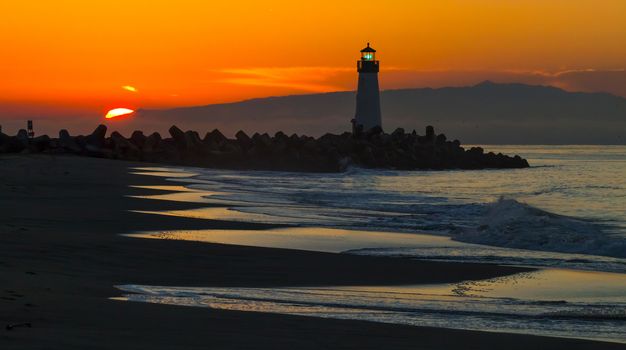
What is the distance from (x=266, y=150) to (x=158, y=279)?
4475 centimetres

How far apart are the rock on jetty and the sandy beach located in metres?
30.0

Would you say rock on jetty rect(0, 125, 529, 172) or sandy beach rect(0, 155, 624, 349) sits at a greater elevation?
rock on jetty rect(0, 125, 529, 172)

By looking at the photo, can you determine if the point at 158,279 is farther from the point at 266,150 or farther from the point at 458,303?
the point at 266,150

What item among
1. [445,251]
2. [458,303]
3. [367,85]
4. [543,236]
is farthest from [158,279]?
[367,85]

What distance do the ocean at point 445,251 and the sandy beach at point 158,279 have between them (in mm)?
465

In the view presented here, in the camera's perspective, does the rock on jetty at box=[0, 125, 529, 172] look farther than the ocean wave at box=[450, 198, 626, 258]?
Yes

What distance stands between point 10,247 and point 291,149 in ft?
147

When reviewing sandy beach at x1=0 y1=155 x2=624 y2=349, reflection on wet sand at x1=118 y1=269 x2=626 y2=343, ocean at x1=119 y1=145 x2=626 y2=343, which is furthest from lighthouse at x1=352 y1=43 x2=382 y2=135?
reflection on wet sand at x1=118 y1=269 x2=626 y2=343

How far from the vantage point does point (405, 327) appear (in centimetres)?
696

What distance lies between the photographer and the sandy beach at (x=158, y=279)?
232 inches

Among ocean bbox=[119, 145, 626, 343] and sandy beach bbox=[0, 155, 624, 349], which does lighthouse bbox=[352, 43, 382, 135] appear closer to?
ocean bbox=[119, 145, 626, 343]

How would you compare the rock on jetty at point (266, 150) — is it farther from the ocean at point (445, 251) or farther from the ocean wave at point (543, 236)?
the ocean wave at point (543, 236)

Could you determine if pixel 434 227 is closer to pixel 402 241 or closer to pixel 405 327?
pixel 402 241

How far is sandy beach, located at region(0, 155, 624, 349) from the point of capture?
5.90m
